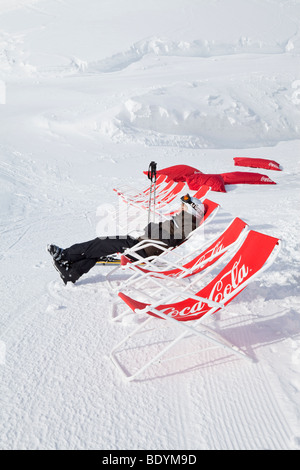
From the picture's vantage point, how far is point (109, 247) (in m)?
3.81

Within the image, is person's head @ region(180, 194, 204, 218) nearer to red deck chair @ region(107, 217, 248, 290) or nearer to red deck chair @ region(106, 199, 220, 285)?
red deck chair @ region(106, 199, 220, 285)

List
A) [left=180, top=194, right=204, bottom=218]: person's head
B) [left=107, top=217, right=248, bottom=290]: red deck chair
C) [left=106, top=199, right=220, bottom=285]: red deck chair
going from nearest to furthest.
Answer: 1. [left=107, top=217, right=248, bottom=290]: red deck chair
2. [left=106, top=199, right=220, bottom=285]: red deck chair
3. [left=180, top=194, right=204, bottom=218]: person's head

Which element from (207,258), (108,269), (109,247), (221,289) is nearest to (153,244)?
(109,247)

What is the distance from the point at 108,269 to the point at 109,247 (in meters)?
0.57

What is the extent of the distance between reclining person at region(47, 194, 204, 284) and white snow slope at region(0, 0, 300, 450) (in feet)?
0.77

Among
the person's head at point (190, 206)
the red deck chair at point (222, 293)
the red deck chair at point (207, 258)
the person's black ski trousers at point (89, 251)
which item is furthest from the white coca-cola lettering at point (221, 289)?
the person's head at point (190, 206)

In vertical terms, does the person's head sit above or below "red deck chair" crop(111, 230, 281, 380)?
above

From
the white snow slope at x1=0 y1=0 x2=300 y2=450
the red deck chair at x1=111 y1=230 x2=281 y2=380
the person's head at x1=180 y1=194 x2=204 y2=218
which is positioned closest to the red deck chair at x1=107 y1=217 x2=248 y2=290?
the red deck chair at x1=111 y1=230 x2=281 y2=380

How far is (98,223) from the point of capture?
20.4 ft

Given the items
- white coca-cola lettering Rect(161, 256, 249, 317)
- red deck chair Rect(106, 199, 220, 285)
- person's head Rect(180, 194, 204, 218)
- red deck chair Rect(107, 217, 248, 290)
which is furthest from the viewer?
person's head Rect(180, 194, 204, 218)

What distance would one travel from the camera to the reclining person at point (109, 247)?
377 centimetres

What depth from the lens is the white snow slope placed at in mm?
2145

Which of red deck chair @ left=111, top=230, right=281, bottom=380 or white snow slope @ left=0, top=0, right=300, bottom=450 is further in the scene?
red deck chair @ left=111, top=230, right=281, bottom=380

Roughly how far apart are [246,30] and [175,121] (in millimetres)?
26921
